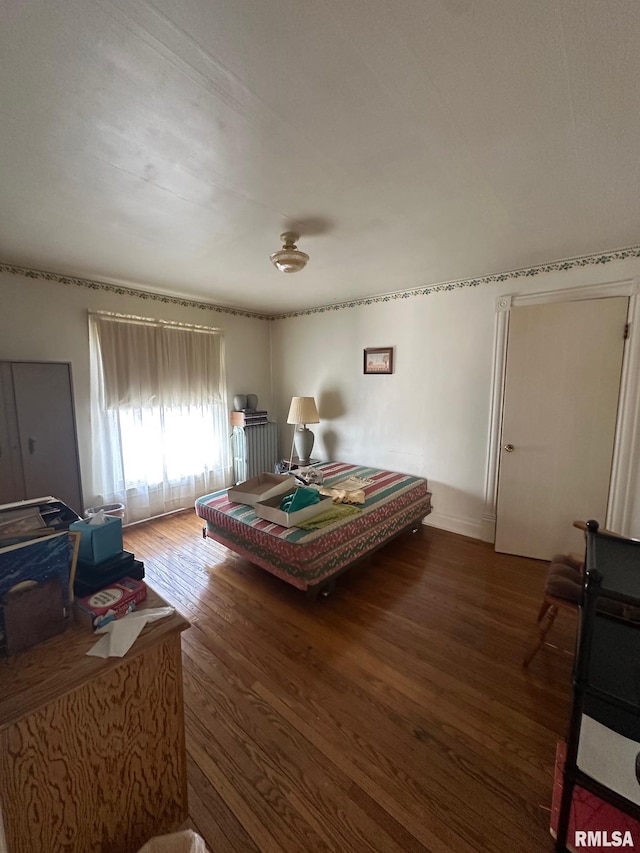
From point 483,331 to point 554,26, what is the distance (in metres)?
2.33

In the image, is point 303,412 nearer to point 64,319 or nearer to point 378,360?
point 378,360

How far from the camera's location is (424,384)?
347 centimetres

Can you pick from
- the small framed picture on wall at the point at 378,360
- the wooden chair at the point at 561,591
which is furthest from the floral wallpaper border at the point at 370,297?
the wooden chair at the point at 561,591

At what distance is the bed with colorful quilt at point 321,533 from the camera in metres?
2.21

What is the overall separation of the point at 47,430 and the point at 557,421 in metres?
4.08

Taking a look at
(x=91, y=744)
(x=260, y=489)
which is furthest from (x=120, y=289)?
(x=91, y=744)

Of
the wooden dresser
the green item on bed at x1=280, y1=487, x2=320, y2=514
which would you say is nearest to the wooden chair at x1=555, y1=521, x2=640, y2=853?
the wooden dresser

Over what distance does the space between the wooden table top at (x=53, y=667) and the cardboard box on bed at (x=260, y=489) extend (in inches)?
67.2

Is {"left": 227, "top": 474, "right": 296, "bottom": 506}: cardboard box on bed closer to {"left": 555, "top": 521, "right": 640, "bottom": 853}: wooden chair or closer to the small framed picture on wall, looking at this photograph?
the small framed picture on wall

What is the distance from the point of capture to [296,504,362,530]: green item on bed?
7.80 feet

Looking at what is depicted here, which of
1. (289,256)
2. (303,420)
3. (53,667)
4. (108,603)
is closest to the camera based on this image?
(53,667)

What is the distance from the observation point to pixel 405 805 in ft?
3.89

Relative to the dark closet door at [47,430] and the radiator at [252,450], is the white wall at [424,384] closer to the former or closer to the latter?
the radiator at [252,450]

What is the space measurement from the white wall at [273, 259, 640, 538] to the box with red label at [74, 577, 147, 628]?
2.97 metres
